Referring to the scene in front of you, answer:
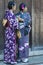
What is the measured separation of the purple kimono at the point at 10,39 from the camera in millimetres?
9002

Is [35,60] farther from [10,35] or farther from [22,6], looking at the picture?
[22,6]

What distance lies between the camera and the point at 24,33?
9336 millimetres

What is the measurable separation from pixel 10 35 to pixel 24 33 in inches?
16.6

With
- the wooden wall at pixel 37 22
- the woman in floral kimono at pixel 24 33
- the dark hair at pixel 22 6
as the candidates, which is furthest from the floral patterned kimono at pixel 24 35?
the wooden wall at pixel 37 22

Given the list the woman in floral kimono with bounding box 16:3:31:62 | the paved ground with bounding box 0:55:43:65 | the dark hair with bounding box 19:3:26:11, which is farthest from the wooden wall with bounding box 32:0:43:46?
the dark hair with bounding box 19:3:26:11

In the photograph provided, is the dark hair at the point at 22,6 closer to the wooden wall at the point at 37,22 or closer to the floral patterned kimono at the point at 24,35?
the floral patterned kimono at the point at 24,35

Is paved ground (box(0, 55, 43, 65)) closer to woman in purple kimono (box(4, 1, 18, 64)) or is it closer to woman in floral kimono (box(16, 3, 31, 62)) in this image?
woman in floral kimono (box(16, 3, 31, 62))

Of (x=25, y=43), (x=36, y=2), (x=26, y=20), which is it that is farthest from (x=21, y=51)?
(x=36, y=2)

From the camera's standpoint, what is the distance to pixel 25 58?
951cm

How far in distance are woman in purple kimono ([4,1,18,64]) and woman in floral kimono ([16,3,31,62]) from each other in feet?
0.66

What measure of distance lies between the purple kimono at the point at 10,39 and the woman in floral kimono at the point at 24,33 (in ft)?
0.66

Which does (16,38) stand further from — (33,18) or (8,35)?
(33,18)

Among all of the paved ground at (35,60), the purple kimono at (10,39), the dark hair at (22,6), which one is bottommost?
the paved ground at (35,60)

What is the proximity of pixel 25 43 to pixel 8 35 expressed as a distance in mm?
554
